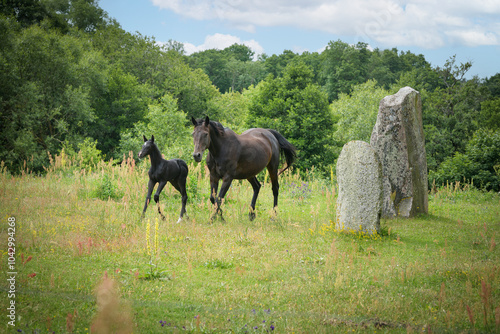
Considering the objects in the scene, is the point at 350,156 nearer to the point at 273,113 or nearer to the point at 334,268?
the point at 334,268

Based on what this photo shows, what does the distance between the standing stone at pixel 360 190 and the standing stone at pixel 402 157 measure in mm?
2922

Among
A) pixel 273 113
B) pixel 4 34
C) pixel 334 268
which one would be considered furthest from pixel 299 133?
pixel 334 268

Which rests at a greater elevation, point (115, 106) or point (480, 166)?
point (115, 106)

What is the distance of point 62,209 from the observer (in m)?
10.1

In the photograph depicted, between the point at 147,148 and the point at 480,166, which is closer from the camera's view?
the point at 147,148

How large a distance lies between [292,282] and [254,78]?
8029cm

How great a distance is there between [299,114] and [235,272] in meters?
24.5

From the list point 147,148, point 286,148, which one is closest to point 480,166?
point 286,148

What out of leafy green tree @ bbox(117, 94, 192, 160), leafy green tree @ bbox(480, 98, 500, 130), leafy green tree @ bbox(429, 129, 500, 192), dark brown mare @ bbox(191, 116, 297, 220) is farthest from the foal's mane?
leafy green tree @ bbox(480, 98, 500, 130)

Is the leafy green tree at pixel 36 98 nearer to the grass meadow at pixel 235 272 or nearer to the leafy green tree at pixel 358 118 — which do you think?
the grass meadow at pixel 235 272

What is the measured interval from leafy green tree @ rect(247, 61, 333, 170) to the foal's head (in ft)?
62.9

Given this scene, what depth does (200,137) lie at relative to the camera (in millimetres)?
9242

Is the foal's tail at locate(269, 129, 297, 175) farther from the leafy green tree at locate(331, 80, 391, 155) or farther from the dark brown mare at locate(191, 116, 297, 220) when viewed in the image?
the leafy green tree at locate(331, 80, 391, 155)

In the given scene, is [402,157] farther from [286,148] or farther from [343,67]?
[343,67]
